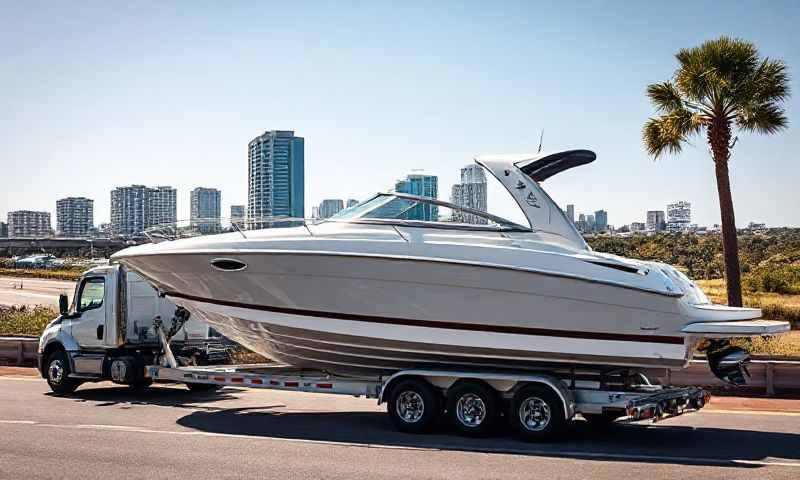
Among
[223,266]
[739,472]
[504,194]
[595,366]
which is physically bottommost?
[739,472]

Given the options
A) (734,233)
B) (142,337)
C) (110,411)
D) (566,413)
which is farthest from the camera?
(734,233)

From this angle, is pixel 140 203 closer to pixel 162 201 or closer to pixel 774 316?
pixel 162 201

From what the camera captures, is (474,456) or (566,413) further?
(566,413)

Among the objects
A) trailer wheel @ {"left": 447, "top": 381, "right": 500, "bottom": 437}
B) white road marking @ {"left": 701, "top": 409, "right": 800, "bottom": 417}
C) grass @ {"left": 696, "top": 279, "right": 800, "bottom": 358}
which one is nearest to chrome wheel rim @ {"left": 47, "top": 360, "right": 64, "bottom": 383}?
trailer wheel @ {"left": 447, "top": 381, "right": 500, "bottom": 437}

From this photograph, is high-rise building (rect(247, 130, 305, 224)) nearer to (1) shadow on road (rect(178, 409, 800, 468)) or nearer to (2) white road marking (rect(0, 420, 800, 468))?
(1) shadow on road (rect(178, 409, 800, 468))

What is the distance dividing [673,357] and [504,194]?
3.13 metres

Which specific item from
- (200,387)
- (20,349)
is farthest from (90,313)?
(20,349)

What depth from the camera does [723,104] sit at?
20.6 metres

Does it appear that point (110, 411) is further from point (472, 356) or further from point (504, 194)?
point (504, 194)

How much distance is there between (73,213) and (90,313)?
154m

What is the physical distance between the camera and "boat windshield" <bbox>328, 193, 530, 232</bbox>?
471 inches

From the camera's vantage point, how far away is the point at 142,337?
15773 millimetres

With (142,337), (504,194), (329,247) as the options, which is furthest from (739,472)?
(142,337)

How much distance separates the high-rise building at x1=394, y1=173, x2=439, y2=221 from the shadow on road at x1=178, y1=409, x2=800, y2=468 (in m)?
2.82
